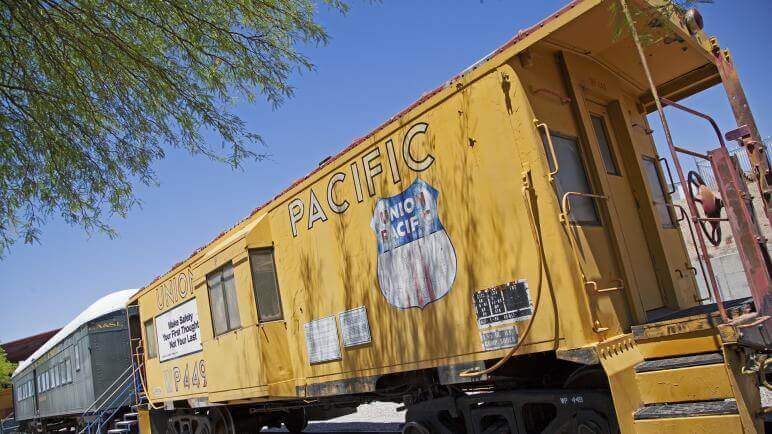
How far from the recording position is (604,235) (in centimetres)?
477

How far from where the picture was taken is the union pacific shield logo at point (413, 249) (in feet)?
16.6

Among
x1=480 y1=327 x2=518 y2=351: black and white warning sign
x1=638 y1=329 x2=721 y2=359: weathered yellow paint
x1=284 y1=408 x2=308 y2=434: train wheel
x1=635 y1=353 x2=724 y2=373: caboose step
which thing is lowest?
x1=284 y1=408 x2=308 y2=434: train wheel

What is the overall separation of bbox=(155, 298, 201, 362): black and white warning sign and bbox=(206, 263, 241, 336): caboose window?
2.69ft

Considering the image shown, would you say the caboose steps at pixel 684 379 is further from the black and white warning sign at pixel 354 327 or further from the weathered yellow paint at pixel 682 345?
the black and white warning sign at pixel 354 327

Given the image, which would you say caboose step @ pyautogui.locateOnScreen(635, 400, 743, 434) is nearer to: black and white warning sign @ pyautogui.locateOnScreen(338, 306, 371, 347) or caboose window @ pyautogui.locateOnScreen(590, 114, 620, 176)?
caboose window @ pyautogui.locateOnScreen(590, 114, 620, 176)

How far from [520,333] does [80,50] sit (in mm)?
6167

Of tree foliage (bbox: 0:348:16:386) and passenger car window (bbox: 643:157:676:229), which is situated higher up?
tree foliage (bbox: 0:348:16:386)

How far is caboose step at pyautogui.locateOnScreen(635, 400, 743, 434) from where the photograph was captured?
3.41 m

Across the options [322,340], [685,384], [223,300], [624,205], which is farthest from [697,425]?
[223,300]

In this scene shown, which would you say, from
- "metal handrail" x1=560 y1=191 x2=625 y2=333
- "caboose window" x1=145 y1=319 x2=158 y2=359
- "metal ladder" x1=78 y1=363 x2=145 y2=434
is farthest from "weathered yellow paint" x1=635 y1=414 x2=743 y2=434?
"metal ladder" x1=78 y1=363 x2=145 y2=434

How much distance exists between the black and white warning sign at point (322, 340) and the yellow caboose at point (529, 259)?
0.08 feet

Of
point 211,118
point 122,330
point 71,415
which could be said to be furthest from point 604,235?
point 71,415

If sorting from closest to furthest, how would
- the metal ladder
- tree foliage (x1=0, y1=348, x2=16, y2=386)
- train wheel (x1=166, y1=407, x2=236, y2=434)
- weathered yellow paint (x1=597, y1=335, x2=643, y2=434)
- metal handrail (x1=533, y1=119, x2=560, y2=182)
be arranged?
weathered yellow paint (x1=597, y1=335, x2=643, y2=434), metal handrail (x1=533, y1=119, x2=560, y2=182), train wheel (x1=166, y1=407, x2=236, y2=434), the metal ladder, tree foliage (x1=0, y1=348, x2=16, y2=386)

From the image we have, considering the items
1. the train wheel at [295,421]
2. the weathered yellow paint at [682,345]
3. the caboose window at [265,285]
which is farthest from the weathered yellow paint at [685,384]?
the train wheel at [295,421]
